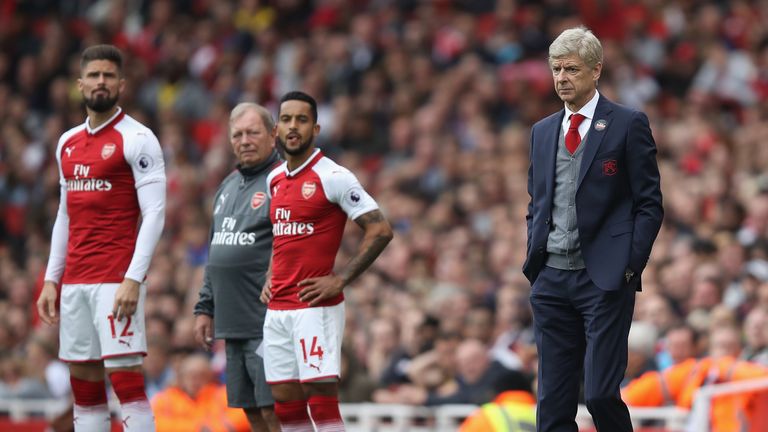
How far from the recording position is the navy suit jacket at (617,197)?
21.9ft

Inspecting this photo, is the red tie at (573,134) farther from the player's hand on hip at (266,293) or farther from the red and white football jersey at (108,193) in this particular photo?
the red and white football jersey at (108,193)

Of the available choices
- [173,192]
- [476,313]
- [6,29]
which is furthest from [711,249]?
[6,29]

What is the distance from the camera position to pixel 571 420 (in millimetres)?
6965

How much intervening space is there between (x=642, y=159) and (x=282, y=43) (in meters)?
13.6

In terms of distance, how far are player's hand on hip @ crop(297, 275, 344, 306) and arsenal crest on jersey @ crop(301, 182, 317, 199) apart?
0.49m

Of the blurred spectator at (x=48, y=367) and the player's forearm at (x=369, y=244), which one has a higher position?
the player's forearm at (x=369, y=244)

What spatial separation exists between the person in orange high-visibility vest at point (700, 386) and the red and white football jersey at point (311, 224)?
3.22 metres

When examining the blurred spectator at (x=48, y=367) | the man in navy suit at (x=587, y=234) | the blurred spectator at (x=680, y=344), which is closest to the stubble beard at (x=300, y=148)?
the man in navy suit at (x=587, y=234)

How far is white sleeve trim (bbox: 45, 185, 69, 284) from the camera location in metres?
8.54

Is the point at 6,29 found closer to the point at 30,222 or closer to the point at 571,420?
the point at 30,222

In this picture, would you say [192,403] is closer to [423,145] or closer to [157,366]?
[157,366]

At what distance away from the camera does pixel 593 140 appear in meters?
6.82

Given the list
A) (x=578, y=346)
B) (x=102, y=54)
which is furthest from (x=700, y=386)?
(x=102, y=54)

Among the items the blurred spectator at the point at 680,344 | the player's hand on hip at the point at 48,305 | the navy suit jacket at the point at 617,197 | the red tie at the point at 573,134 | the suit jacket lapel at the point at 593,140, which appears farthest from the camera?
the blurred spectator at the point at 680,344
